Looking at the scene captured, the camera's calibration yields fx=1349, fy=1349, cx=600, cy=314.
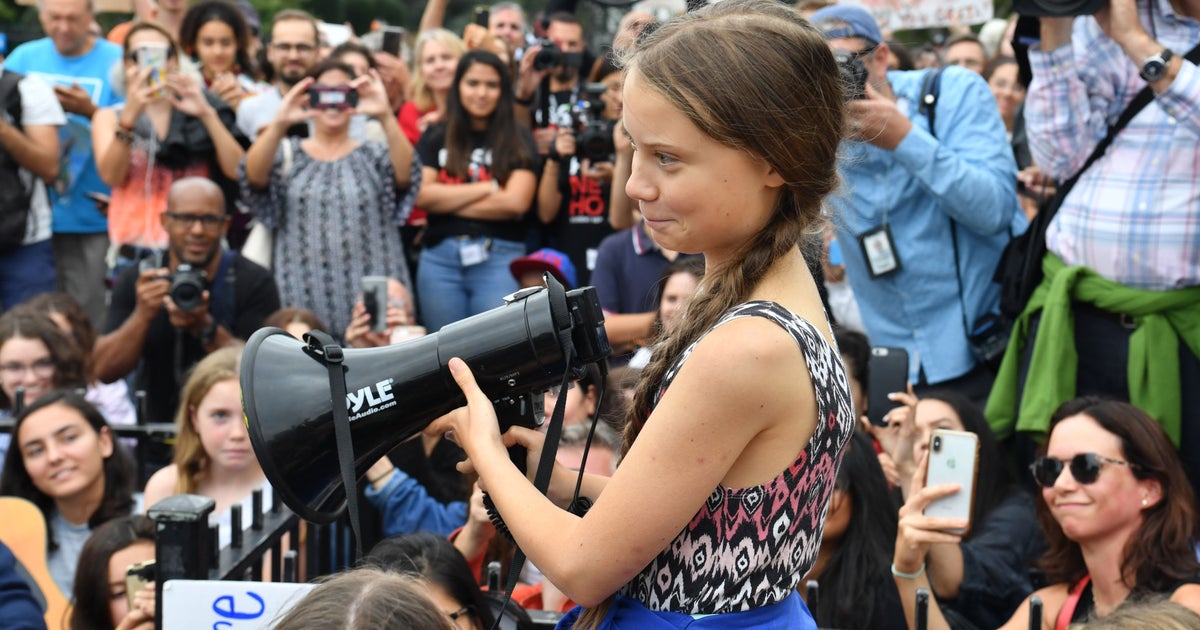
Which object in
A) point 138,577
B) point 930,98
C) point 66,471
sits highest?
point 930,98

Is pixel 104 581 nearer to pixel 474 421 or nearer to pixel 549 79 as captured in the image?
pixel 474 421

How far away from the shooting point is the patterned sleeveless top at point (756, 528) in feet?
5.82

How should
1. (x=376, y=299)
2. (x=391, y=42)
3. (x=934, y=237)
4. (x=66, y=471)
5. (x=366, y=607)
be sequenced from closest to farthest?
(x=366, y=607) → (x=66, y=471) → (x=934, y=237) → (x=376, y=299) → (x=391, y=42)

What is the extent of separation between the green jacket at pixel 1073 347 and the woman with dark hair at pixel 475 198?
8.21ft

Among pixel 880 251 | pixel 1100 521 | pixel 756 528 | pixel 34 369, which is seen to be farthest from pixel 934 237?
pixel 34 369

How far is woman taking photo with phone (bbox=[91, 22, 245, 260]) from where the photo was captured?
6426 mm

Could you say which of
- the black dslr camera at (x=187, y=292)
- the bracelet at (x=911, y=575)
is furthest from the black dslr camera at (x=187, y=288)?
the bracelet at (x=911, y=575)

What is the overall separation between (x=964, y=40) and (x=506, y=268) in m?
3.21

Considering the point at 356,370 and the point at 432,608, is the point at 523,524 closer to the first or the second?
the point at 432,608

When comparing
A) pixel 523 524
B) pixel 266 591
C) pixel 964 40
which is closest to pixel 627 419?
pixel 523 524

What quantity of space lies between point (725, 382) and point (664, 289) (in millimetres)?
3385

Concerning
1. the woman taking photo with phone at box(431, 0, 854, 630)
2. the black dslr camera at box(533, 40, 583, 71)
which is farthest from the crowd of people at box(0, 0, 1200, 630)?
the black dslr camera at box(533, 40, 583, 71)

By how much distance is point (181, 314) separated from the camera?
5.68 metres

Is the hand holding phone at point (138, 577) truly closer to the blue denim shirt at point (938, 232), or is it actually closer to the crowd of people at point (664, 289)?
the crowd of people at point (664, 289)
